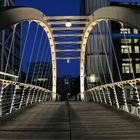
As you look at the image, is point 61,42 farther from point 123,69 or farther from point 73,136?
point 123,69

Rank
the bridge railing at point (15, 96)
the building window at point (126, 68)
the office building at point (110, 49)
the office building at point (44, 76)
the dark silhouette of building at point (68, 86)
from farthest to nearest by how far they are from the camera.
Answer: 1. the dark silhouette of building at point (68, 86)
2. the building window at point (126, 68)
3. the office building at point (110, 49)
4. the office building at point (44, 76)
5. the bridge railing at point (15, 96)

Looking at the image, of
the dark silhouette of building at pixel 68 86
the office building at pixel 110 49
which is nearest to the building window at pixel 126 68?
the office building at pixel 110 49

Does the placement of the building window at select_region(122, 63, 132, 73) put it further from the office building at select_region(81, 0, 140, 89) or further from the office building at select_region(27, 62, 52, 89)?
the office building at select_region(27, 62, 52, 89)

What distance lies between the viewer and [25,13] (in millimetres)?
15008

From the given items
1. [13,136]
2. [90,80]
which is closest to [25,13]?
[13,136]

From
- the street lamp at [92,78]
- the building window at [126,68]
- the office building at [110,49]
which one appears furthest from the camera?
the building window at [126,68]

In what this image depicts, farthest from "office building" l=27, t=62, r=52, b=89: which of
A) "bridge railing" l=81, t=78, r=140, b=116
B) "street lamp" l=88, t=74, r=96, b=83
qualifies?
"street lamp" l=88, t=74, r=96, b=83

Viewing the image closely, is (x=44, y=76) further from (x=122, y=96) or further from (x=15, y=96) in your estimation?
(x=122, y=96)

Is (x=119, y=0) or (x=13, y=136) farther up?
(x=119, y=0)

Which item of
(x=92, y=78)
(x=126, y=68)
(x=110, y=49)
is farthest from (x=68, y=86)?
(x=92, y=78)

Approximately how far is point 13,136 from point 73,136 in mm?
1115

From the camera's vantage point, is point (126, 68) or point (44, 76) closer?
point (44, 76)

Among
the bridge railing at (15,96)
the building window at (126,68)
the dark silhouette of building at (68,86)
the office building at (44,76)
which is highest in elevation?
the building window at (126,68)

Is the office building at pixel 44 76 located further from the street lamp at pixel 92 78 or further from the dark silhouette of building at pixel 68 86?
the dark silhouette of building at pixel 68 86
